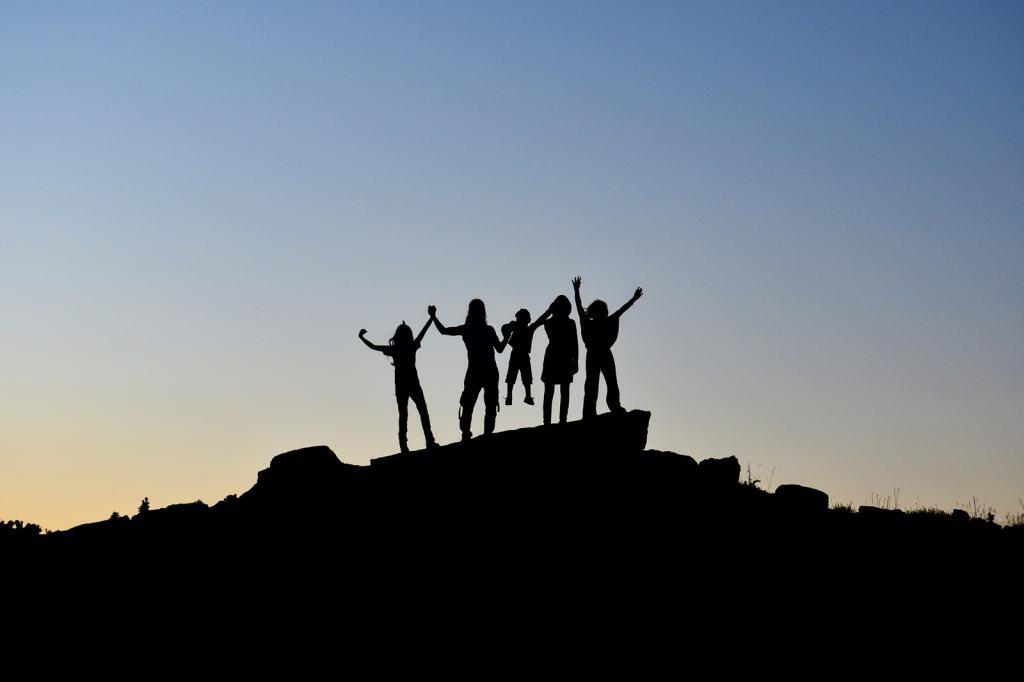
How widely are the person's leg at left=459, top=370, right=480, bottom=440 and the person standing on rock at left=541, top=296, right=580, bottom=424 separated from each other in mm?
1402

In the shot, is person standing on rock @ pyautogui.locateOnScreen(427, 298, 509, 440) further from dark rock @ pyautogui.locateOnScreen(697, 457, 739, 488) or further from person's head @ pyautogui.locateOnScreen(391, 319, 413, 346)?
dark rock @ pyautogui.locateOnScreen(697, 457, 739, 488)

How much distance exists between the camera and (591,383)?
22.0 metres

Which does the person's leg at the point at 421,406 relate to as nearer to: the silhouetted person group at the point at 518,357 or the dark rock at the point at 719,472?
the silhouetted person group at the point at 518,357

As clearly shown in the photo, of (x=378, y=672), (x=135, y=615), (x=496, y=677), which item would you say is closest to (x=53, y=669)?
(x=135, y=615)

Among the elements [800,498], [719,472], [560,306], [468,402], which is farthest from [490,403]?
[800,498]

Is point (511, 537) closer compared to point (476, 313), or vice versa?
point (511, 537)

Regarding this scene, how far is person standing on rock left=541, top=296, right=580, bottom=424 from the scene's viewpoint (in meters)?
22.2

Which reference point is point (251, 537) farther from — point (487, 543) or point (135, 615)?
point (487, 543)

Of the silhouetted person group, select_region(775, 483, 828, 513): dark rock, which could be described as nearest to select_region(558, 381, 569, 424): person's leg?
the silhouetted person group

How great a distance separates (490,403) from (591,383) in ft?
7.07

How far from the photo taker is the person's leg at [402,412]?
75.6ft

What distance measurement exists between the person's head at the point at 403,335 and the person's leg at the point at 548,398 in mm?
2963

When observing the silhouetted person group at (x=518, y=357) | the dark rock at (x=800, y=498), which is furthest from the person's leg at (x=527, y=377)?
the dark rock at (x=800, y=498)

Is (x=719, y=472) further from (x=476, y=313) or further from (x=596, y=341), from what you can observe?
(x=476, y=313)
